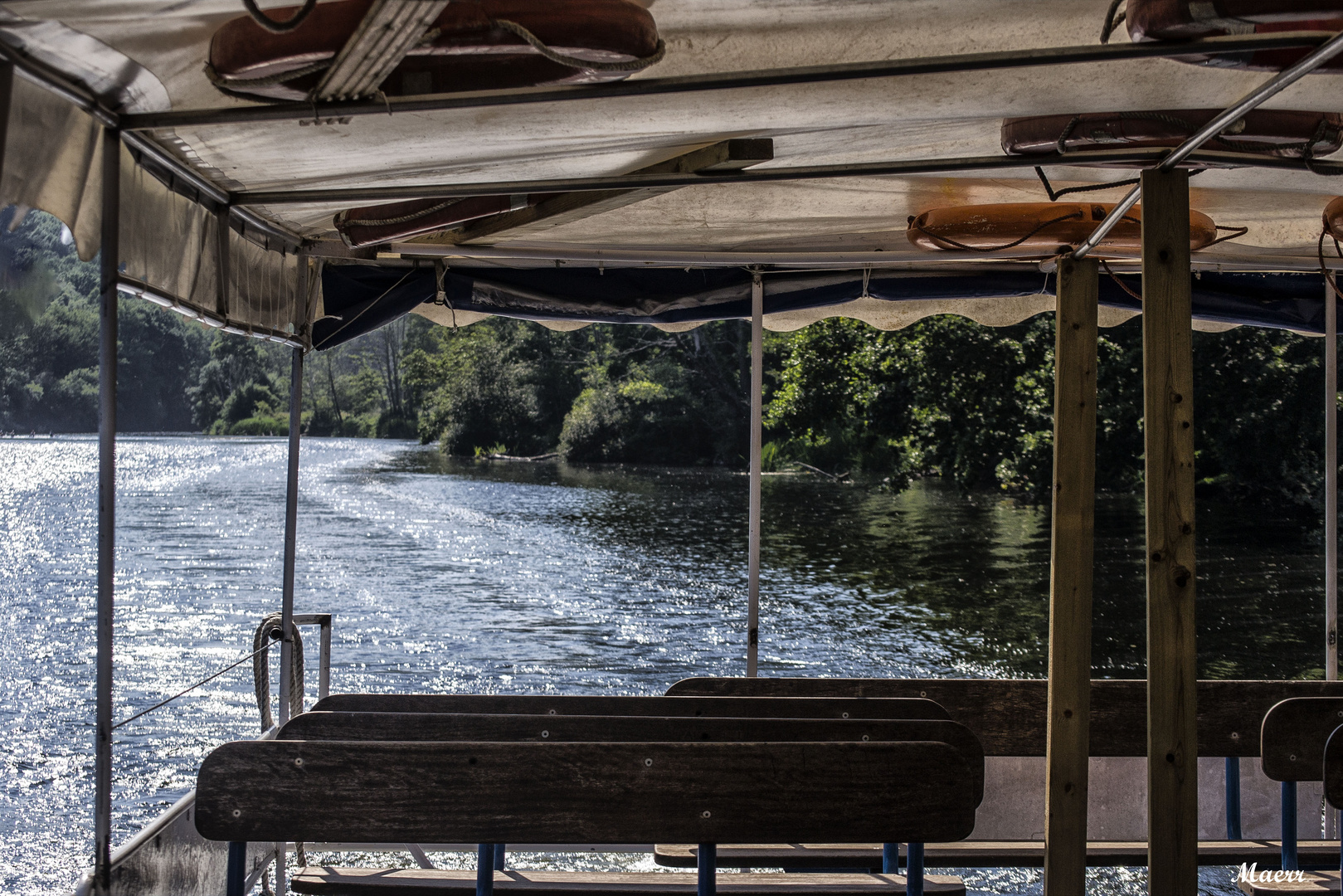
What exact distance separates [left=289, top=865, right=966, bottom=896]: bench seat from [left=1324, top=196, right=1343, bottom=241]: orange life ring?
6.77ft

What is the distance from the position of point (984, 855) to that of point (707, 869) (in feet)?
4.06

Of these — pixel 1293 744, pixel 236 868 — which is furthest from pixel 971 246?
pixel 236 868

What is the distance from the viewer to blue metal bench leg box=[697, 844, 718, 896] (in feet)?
7.90

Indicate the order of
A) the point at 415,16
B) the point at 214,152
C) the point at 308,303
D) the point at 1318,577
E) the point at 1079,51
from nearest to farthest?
1. the point at 415,16
2. the point at 1079,51
3. the point at 214,152
4. the point at 308,303
5. the point at 1318,577

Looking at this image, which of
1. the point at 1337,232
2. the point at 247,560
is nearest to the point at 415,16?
the point at 1337,232

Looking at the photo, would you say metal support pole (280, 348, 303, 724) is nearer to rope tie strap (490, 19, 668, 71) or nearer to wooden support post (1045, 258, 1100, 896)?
rope tie strap (490, 19, 668, 71)

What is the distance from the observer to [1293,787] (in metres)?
2.97

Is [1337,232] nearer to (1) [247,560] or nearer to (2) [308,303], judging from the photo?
(2) [308,303]

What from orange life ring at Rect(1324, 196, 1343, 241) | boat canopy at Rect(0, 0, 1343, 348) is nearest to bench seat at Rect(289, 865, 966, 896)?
boat canopy at Rect(0, 0, 1343, 348)

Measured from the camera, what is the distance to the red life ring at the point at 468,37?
5.35 feet

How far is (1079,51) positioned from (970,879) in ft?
17.6

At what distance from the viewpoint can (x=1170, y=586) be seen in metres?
2.11

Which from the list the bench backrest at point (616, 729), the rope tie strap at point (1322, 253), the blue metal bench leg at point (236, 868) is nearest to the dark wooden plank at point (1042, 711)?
the bench backrest at point (616, 729)

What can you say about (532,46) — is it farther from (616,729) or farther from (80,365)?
(80,365)
